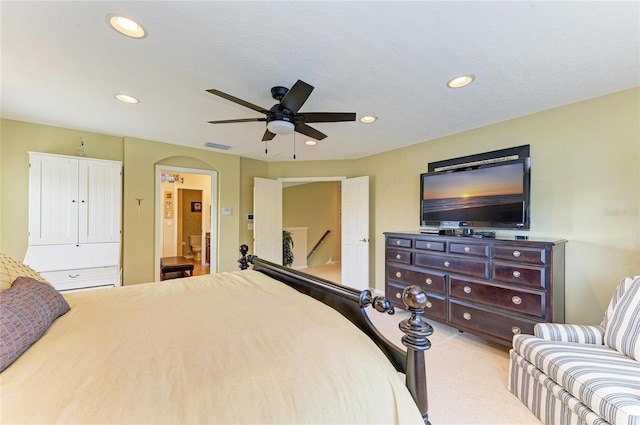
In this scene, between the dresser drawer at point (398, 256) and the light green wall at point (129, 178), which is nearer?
the light green wall at point (129, 178)

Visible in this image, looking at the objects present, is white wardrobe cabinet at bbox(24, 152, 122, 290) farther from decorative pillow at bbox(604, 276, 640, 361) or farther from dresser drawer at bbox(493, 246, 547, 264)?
decorative pillow at bbox(604, 276, 640, 361)

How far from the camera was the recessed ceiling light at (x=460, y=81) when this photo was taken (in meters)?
2.10

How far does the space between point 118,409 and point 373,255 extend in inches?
167

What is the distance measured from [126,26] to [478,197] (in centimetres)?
348

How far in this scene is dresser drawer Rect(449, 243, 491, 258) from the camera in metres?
2.68

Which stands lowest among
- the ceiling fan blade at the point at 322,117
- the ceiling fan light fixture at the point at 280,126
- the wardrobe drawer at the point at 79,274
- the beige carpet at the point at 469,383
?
the beige carpet at the point at 469,383

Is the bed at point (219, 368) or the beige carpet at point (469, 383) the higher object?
the bed at point (219, 368)

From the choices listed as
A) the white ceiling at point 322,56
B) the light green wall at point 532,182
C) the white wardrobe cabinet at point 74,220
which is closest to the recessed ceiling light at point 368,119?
the white ceiling at point 322,56

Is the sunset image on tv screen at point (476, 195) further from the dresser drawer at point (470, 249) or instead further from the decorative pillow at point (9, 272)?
the decorative pillow at point (9, 272)

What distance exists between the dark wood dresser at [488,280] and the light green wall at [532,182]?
272mm

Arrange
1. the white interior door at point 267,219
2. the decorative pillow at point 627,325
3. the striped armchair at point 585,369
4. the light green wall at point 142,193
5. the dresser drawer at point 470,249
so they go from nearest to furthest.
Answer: the striped armchair at point 585,369 → the decorative pillow at point 627,325 → the dresser drawer at point 470,249 → the light green wall at point 142,193 → the white interior door at point 267,219

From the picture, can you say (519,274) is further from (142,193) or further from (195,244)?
(195,244)

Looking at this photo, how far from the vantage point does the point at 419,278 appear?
3260 millimetres

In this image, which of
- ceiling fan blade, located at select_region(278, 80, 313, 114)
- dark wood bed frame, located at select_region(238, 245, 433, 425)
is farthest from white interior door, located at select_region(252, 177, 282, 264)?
dark wood bed frame, located at select_region(238, 245, 433, 425)
